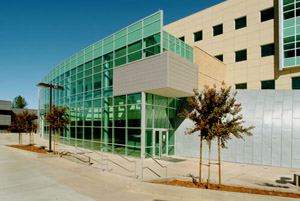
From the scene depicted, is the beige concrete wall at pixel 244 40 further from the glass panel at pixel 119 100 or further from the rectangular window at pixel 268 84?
the glass panel at pixel 119 100

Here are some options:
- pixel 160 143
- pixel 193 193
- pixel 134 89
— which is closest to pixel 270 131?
pixel 160 143

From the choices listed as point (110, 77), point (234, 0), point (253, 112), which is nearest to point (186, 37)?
point (234, 0)

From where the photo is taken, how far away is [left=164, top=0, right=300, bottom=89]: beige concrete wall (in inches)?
1043

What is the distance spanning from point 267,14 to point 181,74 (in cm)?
1751

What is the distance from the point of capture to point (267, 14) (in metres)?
27.1

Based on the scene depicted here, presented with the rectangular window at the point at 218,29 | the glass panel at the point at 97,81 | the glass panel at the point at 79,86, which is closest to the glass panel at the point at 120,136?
the glass panel at the point at 97,81

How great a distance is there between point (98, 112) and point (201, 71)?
37.1 ft

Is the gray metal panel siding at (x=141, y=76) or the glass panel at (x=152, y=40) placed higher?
the glass panel at (x=152, y=40)

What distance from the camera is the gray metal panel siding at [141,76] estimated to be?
16.2m

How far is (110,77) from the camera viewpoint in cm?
2150

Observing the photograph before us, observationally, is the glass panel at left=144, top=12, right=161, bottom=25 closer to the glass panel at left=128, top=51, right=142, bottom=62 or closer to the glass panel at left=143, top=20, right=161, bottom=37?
the glass panel at left=143, top=20, right=161, bottom=37

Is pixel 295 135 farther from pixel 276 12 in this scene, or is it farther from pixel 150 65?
pixel 276 12

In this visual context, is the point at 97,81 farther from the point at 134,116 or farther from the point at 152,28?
the point at 152,28

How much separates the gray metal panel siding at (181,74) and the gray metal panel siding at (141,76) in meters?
0.63
